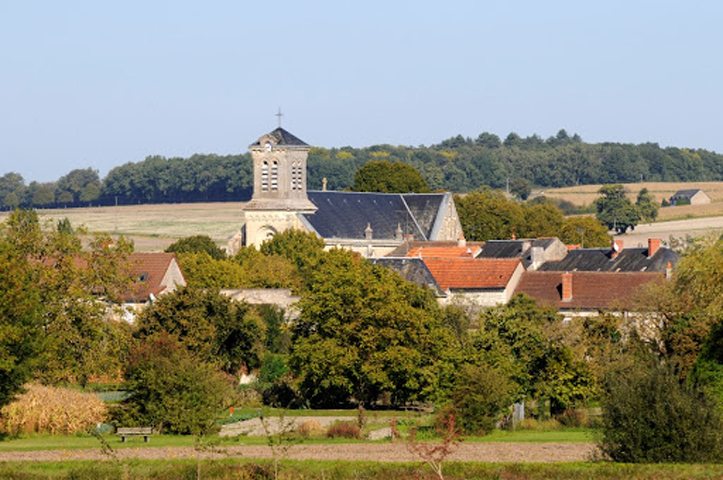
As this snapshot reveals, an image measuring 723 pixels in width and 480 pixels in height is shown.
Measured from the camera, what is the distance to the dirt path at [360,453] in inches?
1258

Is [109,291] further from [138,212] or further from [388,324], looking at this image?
[138,212]

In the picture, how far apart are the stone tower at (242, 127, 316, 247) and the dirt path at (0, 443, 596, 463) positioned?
203ft

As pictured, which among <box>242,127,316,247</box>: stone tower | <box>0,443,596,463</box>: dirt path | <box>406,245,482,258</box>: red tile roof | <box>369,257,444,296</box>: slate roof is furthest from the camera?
<box>242,127,316,247</box>: stone tower

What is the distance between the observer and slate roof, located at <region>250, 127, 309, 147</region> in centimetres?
10112

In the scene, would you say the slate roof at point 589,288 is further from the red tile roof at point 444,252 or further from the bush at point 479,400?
the bush at point 479,400

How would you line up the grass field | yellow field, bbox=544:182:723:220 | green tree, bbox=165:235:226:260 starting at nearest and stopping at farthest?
1. the grass field
2. green tree, bbox=165:235:226:260
3. yellow field, bbox=544:182:723:220

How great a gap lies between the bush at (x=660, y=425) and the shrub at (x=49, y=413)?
15.5 m

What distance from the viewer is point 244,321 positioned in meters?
53.9

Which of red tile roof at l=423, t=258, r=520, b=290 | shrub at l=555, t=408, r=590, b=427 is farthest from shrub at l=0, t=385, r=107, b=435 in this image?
red tile roof at l=423, t=258, r=520, b=290

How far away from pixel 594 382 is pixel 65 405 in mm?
15194

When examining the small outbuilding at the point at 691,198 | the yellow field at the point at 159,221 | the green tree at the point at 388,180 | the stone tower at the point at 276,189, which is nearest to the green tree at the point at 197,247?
the stone tower at the point at 276,189

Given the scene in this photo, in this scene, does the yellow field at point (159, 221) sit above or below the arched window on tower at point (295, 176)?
below

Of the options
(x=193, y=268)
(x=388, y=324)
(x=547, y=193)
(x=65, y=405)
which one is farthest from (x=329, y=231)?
(x=547, y=193)

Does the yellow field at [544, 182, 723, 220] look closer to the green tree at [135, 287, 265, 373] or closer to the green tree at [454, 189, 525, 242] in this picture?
the green tree at [454, 189, 525, 242]
